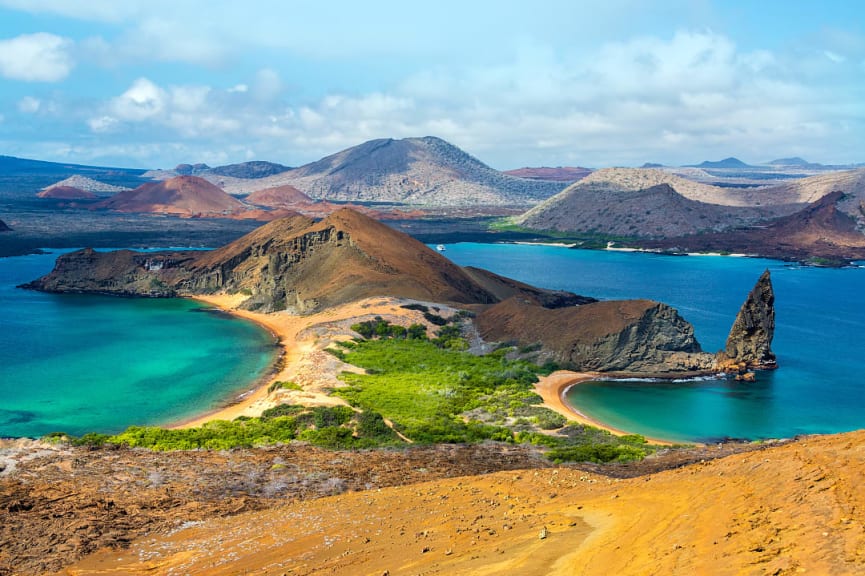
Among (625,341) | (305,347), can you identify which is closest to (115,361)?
(305,347)

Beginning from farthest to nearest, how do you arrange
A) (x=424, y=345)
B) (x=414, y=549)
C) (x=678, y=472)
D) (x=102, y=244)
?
1. (x=102, y=244)
2. (x=424, y=345)
3. (x=678, y=472)
4. (x=414, y=549)

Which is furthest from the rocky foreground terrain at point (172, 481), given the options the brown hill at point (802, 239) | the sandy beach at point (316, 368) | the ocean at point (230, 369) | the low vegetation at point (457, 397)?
the brown hill at point (802, 239)

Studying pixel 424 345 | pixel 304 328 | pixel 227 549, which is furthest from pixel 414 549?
pixel 304 328

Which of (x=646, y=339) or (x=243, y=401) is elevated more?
(x=646, y=339)

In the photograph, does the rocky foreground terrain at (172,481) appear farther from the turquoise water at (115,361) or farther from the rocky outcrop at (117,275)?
the rocky outcrop at (117,275)

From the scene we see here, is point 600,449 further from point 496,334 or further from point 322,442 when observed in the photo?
point 496,334

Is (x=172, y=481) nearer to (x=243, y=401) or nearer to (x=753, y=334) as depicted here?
(x=243, y=401)
